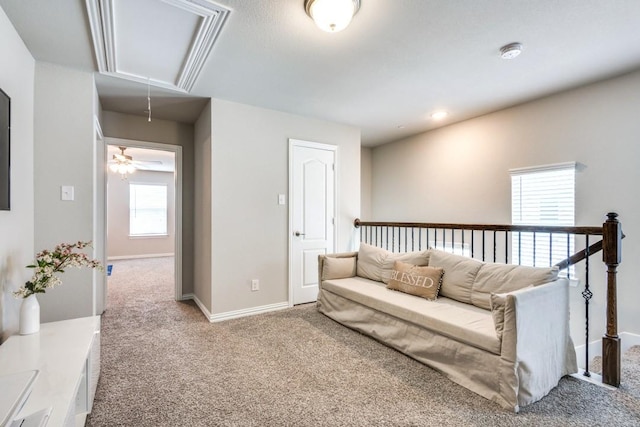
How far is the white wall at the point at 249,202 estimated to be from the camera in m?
3.31

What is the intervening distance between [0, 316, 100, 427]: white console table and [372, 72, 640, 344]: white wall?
4.02 m

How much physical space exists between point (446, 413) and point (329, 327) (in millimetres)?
1462

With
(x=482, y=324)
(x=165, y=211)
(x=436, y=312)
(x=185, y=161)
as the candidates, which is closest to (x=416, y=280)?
(x=436, y=312)

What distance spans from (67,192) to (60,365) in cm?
171

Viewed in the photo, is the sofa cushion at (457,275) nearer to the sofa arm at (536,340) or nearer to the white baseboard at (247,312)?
the sofa arm at (536,340)

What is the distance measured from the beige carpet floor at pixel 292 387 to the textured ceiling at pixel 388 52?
7.84ft

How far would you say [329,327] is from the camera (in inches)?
119

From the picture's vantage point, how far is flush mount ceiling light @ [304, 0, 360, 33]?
69.0 inches

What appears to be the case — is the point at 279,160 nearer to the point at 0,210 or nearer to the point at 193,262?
the point at 193,262

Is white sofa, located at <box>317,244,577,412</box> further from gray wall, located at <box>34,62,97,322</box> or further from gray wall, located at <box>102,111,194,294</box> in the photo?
gray wall, located at <box>34,62,97,322</box>

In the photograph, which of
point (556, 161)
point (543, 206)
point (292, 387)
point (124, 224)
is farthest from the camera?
point (124, 224)

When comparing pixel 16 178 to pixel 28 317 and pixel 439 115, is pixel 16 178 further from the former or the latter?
pixel 439 115

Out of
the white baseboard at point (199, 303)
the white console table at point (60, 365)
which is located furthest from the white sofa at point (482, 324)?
the white console table at point (60, 365)

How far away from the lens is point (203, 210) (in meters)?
3.61
